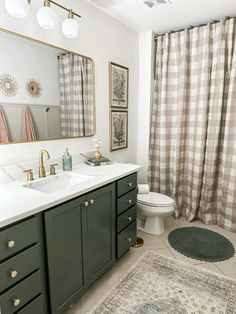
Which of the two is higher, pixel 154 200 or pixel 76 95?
pixel 76 95

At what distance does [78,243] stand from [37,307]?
1.28 ft

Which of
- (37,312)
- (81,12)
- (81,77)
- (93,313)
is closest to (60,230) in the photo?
(37,312)

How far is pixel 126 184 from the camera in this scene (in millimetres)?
1856

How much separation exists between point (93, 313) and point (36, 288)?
1.73ft

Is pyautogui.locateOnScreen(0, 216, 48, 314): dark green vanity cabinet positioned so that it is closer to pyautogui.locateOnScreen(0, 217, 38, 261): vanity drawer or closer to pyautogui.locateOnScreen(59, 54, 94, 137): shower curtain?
pyautogui.locateOnScreen(0, 217, 38, 261): vanity drawer

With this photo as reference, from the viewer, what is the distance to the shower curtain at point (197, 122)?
2373 mm

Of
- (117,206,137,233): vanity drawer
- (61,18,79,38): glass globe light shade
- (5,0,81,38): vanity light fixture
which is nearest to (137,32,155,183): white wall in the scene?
(117,206,137,233): vanity drawer

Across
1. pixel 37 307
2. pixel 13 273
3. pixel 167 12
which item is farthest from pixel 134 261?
pixel 167 12

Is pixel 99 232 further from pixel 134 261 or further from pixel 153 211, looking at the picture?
pixel 153 211

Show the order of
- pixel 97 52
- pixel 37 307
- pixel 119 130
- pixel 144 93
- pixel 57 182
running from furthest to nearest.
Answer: pixel 144 93 < pixel 119 130 < pixel 97 52 < pixel 57 182 < pixel 37 307

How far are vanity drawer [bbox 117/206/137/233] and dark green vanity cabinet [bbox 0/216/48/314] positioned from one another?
763mm

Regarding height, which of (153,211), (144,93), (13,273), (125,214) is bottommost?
(153,211)

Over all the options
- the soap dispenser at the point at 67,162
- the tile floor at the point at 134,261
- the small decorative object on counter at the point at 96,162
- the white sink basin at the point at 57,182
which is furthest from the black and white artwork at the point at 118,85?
the tile floor at the point at 134,261

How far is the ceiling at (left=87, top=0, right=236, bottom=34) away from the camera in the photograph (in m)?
1.98
